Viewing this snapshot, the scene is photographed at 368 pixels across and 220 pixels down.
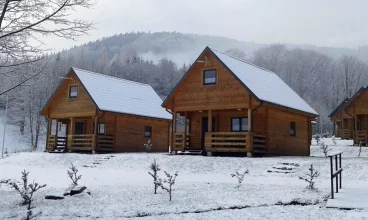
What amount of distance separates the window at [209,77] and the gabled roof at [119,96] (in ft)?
27.3

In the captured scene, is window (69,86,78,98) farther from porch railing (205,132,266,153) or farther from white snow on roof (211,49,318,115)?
porch railing (205,132,266,153)

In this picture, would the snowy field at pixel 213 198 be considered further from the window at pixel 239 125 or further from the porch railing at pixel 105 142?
the porch railing at pixel 105 142

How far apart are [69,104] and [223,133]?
14.5m

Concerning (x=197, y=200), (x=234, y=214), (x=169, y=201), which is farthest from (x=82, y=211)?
(x=234, y=214)

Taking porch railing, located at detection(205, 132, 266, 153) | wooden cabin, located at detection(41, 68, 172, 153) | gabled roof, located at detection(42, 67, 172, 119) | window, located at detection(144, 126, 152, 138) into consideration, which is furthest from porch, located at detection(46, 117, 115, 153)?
porch railing, located at detection(205, 132, 266, 153)

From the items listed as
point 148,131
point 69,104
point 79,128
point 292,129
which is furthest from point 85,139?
point 292,129

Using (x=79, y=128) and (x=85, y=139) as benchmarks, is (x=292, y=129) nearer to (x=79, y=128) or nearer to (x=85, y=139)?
(x=85, y=139)

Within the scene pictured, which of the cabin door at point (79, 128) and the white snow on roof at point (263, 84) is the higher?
the white snow on roof at point (263, 84)

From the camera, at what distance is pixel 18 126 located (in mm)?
59344

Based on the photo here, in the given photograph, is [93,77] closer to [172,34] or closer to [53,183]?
[53,183]

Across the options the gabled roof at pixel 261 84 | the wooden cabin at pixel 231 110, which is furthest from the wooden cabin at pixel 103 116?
the gabled roof at pixel 261 84

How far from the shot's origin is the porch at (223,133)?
21688 millimetres

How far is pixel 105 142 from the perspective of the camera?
29219mm

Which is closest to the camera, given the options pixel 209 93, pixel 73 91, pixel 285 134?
pixel 209 93
